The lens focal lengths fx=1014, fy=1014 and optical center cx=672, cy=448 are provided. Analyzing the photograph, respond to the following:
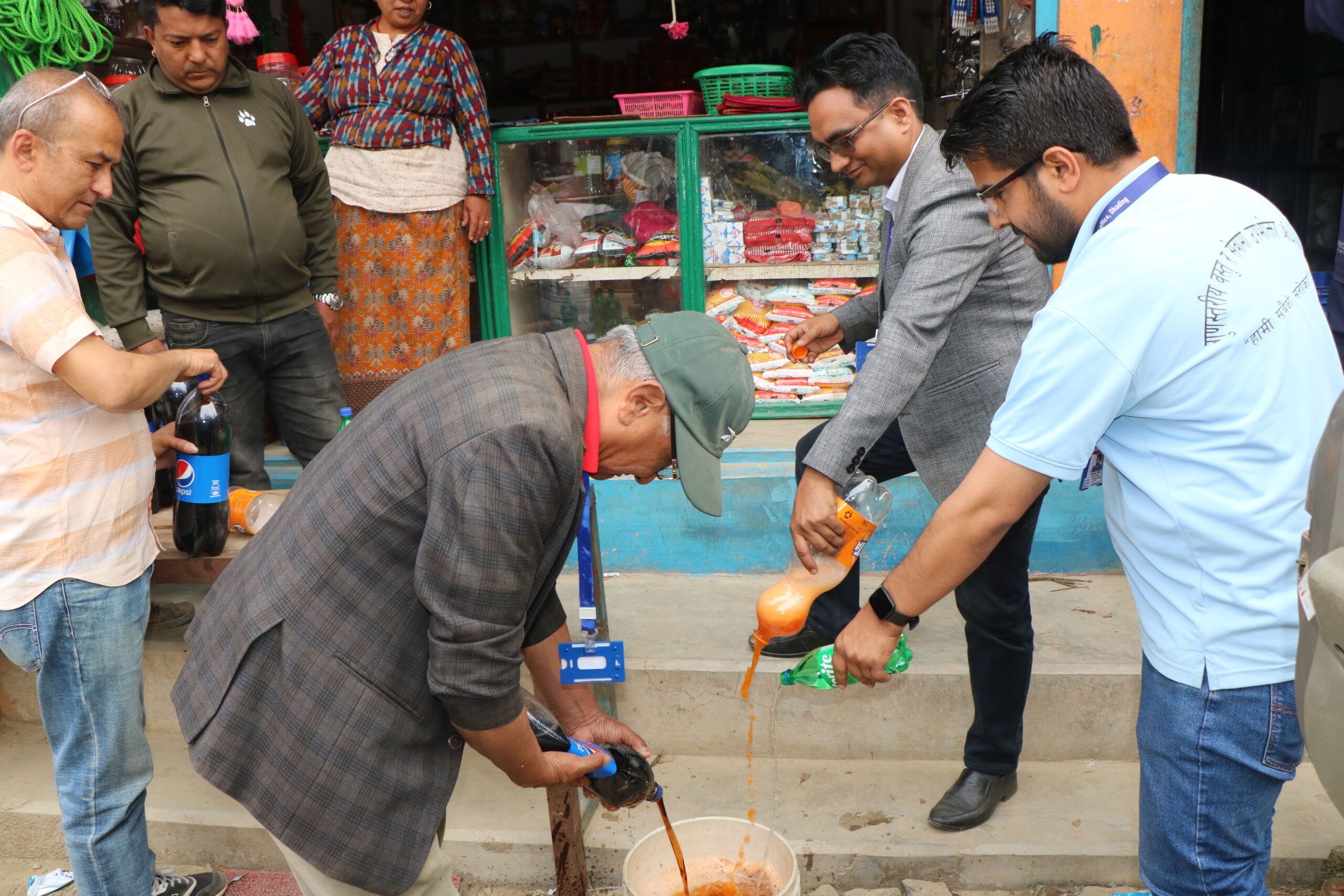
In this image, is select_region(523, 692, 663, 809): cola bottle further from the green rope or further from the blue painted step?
the green rope

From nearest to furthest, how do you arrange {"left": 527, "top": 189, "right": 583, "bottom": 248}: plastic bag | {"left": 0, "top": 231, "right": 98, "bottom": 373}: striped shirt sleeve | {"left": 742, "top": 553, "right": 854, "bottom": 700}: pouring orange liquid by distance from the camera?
1. {"left": 0, "top": 231, "right": 98, "bottom": 373}: striped shirt sleeve
2. {"left": 742, "top": 553, "right": 854, "bottom": 700}: pouring orange liquid
3. {"left": 527, "top": 189, "right": 583, "bottom": 248}: plastic bag

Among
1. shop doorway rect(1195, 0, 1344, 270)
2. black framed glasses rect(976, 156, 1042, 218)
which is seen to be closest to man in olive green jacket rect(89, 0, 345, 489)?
black framed glasses rect(976, 156, 1042, 218)

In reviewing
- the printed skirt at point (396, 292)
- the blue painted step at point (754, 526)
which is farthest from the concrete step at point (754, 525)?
the printed skirt at point (396, 292)

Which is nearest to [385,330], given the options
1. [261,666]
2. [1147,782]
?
[261,666]

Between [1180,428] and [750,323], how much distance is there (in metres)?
3.05

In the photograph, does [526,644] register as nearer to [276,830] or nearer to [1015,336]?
[276,830]

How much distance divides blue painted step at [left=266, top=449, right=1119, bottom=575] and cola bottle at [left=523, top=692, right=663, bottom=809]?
188cm

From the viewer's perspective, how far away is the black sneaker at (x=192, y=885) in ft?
8.96

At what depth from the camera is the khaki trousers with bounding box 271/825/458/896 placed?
5.74 ft

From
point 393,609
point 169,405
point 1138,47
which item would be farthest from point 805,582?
point 1138,47

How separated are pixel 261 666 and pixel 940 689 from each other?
2089 mm

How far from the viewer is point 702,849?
85.6 inches

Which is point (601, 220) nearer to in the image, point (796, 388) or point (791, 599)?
point (796, 388)

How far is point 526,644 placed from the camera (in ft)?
6.67
